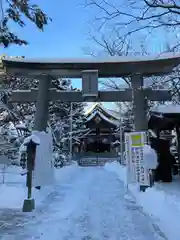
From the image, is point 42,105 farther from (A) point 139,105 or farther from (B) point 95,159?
(B) point 95,159

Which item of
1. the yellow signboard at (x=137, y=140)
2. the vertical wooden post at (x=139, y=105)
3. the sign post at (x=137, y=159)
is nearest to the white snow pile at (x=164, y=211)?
the sign post at (x=137, y=159)

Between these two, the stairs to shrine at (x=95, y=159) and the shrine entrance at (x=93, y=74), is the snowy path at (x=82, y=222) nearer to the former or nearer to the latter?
the shrine entrance at (x=93, y=74)

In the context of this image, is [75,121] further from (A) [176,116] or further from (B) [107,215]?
(B) [107,215]

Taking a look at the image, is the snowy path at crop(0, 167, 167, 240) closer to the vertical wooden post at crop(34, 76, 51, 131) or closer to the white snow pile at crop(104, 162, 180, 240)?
the white snow pile at crop(104, 162, 180, 240)

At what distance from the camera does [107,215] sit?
7785 millimetres

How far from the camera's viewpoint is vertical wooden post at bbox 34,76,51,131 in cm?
1266

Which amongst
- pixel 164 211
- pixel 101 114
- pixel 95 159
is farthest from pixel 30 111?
pixel 101 114

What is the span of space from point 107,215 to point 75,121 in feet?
80.9

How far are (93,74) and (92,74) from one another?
0.14 ft

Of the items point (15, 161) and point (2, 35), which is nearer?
point (2, 35)

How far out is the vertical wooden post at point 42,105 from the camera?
1266 cm

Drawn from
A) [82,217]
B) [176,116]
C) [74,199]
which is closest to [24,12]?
[82,217]

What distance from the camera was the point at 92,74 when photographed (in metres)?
12.5

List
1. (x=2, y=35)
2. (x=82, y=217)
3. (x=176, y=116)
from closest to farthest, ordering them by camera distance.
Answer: (x=2, y=35) < (x=82, y=217) < (x=176, y=116)
